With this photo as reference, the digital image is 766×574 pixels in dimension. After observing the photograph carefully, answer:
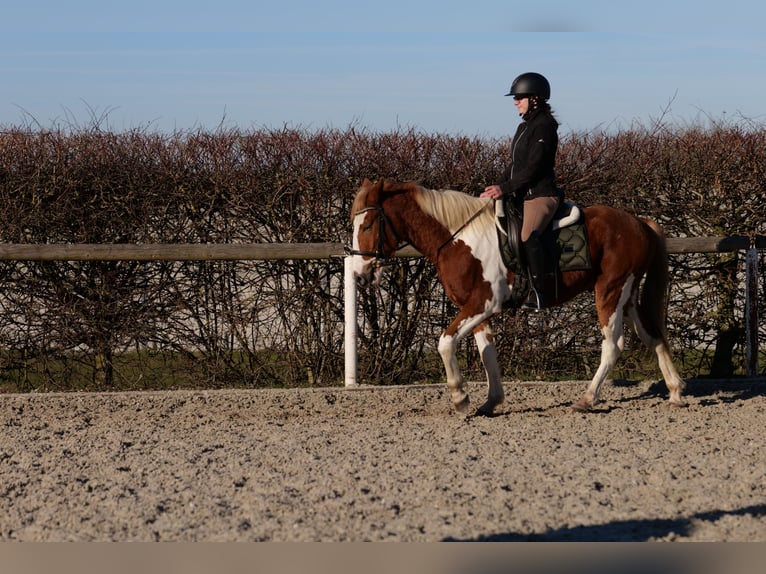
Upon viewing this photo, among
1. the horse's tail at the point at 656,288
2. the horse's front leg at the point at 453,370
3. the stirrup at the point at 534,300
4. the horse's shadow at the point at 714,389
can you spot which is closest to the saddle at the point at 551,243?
the stirrup at the point at 534,300

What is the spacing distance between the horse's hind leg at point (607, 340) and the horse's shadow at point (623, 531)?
308cm

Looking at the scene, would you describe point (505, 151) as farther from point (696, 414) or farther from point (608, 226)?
point (696, 414)

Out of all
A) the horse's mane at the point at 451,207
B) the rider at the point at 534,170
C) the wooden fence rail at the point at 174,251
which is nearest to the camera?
the rider at the point at 534,170

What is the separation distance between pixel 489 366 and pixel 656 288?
57.6 inches

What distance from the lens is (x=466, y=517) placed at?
204 inches

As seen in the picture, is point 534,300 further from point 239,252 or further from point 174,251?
point 174,251

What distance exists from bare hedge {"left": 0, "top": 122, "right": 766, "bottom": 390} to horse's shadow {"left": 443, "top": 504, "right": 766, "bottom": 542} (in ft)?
16.2

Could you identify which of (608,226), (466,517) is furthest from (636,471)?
(608,226)

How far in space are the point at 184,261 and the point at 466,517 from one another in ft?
17.4

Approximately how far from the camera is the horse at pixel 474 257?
8109mm

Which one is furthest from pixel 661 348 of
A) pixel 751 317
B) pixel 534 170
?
pixel 534 170

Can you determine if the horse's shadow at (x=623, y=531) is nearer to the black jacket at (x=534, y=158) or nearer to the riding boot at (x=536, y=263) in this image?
the riding boot at (x=536, y=263)

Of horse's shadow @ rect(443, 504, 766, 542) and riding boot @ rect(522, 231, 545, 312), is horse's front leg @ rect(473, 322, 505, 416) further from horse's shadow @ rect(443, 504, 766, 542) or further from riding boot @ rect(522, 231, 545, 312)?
horse's shadow @ rect(443, 504, 766, 542)

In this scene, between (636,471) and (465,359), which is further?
(465,359)
